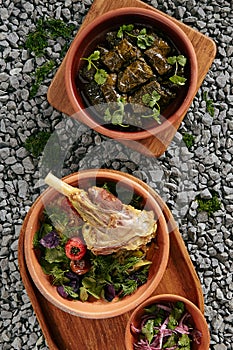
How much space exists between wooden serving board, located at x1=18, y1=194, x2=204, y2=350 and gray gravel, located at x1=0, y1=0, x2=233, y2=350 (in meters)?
0.17

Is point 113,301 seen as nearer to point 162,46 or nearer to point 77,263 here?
point 77,263

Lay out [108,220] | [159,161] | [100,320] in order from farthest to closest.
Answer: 1. [159,161]
2. [100,320]
3. [108,220]

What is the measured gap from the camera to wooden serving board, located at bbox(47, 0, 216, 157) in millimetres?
2109

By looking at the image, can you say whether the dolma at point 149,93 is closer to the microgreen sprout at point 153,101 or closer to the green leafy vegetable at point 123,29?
→ the microgreen sprout at point 153,101

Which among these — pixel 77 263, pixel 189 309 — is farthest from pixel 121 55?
pixel 189 309

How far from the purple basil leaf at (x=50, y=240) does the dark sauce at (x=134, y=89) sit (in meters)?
0.36

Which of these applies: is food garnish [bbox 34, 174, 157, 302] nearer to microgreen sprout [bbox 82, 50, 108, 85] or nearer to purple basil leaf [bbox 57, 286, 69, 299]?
purple basil leaf [bbox 57, 286, 69, 299]

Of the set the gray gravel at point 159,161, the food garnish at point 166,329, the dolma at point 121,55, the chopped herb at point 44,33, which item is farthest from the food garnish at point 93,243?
the chopped herb at point 44,33

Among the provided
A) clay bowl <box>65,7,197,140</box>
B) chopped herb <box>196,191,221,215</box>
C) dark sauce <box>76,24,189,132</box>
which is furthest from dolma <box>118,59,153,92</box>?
chopped herb <box>196,191,221,215</box>

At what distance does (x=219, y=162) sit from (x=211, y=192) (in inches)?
4.0

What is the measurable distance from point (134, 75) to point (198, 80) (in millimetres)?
196

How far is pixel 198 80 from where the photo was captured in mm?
2107

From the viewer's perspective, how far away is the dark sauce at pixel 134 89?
2086mm

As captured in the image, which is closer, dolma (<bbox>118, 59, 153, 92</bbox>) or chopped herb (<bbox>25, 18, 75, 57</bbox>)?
dolma (<bbox>118, 59, 153, 92</bbox>)
